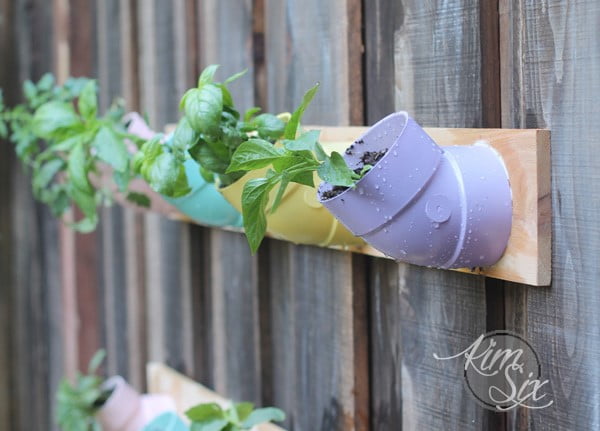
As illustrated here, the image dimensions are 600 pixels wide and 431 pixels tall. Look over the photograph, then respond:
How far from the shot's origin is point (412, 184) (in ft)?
2.06

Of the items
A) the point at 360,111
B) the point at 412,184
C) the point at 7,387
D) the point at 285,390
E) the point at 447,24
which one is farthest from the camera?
the point at 7,387

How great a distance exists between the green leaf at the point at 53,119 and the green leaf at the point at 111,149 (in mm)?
53

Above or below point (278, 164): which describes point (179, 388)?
below

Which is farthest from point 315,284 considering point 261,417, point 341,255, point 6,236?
point 6,236

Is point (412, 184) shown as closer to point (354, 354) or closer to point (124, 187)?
point (354, 354)

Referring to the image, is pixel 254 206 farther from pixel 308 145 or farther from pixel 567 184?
pixel 567 184

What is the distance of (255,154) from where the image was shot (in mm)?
647

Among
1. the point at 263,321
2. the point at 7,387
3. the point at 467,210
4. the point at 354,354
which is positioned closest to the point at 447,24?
the point at 467,210

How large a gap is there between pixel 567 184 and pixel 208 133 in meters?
0.31

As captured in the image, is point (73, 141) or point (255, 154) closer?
point (255, 154)

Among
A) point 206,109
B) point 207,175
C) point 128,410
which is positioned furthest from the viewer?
point 128,410

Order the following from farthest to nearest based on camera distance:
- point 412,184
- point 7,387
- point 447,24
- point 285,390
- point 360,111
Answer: point 7,387 → point 285,390 → point 360,111 → point 447,24 → point 412,184

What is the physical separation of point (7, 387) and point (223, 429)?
1328 millimetres

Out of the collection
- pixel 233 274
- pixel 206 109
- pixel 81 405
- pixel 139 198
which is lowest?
pixel 81 405
